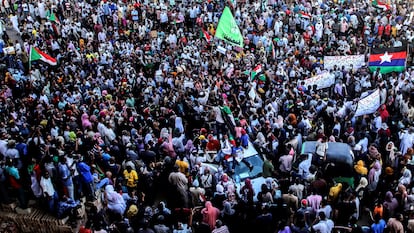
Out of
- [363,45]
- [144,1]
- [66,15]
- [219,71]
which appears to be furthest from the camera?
[144,1]

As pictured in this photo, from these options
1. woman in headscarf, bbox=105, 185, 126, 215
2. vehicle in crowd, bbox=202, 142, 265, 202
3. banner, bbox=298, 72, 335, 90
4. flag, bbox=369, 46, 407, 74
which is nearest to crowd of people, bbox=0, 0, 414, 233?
woman in headscarf, bbox=105, 185, 126, 215

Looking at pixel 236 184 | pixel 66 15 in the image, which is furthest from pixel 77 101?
pixel 66 15

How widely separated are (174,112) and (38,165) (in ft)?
15.3

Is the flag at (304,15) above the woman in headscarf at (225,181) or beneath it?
above

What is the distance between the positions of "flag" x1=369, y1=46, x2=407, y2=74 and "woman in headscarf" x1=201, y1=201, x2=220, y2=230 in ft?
26.8

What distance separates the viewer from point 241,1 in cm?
2520

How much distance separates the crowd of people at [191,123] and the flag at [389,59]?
47 cm

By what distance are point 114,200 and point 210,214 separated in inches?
Result: 76.6

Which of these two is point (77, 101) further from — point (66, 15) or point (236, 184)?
point (66, 15)

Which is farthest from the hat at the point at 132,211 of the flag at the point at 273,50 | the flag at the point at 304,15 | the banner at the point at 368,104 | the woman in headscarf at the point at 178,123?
the flag at the point at 304,15

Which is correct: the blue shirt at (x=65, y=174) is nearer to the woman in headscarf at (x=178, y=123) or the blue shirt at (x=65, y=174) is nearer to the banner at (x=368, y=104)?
the woman in headscarf at (x=178, y=123)

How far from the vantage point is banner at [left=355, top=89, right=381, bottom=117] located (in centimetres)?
1234

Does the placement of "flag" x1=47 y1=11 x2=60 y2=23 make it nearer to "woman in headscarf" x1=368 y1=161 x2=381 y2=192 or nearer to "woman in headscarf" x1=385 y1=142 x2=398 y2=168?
"woman in headscarf" x1=385 y1=142 x2=398 y2=168

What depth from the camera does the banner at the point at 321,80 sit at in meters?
15.1
